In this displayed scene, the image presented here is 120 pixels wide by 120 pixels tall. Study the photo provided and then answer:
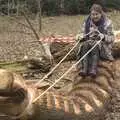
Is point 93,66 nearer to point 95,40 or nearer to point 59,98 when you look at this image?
point 95,40

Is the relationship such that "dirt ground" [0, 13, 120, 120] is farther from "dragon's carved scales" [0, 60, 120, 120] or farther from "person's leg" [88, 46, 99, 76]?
"person's leg" [88, 46, 99, 76]

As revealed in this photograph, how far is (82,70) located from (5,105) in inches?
93.6

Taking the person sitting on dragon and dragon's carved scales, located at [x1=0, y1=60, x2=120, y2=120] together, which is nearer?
dragon's carved scales, located at [x1=0, y1=60, x2=120, y2=120]

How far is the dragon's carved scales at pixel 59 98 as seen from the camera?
412 cm

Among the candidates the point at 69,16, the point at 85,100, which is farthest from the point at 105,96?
the point at 69,16

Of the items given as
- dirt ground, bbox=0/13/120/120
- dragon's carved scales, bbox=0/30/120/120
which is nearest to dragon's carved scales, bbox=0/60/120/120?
dragon's carved scales, bbox=0/30/120/120

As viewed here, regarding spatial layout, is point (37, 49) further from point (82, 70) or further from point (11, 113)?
point (11, 113)

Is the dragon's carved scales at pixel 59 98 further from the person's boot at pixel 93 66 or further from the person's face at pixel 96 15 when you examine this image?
the person's face at pixel 96 15

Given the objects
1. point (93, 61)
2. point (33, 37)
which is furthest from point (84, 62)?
point (33, 37)

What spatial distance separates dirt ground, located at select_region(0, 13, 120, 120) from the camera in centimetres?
796

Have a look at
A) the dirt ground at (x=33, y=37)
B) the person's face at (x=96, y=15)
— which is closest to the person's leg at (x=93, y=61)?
the person's face at (x=96, y=15)

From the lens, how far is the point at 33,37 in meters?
15.7

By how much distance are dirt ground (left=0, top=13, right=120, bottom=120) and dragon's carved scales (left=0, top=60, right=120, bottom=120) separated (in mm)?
564

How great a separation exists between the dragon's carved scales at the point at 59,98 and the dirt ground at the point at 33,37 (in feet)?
1.85
